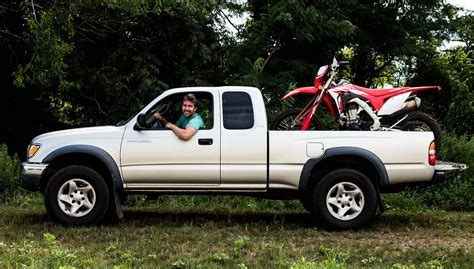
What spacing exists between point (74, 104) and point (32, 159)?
6.43 meters

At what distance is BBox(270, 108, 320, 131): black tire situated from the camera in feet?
27.5

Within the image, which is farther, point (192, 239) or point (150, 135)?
point (150, 135)

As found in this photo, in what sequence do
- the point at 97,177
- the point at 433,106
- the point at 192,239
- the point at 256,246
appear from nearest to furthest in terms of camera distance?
the point at 256,246 < the point at 192,239 < the point at 97,177 < the point at 433,106

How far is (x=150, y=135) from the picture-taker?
23.9 ft

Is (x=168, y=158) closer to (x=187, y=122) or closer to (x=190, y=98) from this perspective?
(x=187, y=122)

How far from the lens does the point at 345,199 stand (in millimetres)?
7203

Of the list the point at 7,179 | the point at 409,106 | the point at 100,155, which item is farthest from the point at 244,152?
the point at 7,179

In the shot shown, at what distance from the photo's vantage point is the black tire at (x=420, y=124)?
8039mm

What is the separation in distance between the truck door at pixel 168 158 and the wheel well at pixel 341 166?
1.22m

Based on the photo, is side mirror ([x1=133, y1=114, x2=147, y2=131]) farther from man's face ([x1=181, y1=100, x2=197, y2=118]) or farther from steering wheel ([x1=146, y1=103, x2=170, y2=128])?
man's face ([x1=181, y1=100, x2=197, y2=118])

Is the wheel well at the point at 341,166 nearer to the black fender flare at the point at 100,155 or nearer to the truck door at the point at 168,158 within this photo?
the truck door at the point at 168,158

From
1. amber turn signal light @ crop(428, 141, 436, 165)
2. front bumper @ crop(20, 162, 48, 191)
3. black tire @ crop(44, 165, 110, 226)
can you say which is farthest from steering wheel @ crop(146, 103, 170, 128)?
amber turn signal light @ crop(428, 141, 436, 165)

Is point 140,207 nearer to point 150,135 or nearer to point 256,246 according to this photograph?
point 150,135

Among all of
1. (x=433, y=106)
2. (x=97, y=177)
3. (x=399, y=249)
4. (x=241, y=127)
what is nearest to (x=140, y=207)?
(x=97, y=177)
